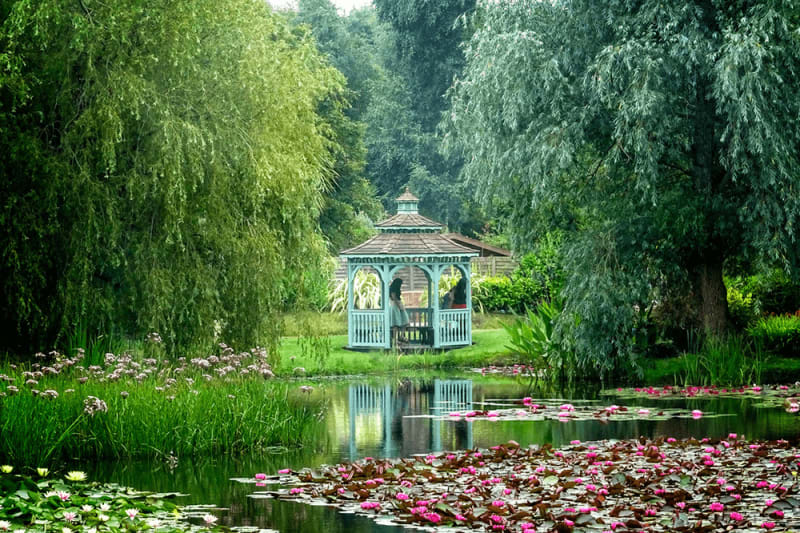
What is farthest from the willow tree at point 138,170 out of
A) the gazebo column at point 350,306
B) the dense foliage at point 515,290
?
the dense foliage at point 515,290

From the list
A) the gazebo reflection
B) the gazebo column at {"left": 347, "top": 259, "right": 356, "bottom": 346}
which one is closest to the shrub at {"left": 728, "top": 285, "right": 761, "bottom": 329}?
the gazebo reflection

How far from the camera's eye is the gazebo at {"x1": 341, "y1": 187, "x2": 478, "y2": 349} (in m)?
24.8

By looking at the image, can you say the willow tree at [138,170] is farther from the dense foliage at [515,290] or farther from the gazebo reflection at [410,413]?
the dense foliage at [515,290]

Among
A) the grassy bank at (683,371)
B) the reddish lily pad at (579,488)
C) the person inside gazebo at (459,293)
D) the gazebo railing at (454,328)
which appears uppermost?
the person inside gazebo at (459,293)

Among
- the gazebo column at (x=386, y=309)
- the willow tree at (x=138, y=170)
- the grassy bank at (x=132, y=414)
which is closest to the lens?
the grassy bank at (x=132, y=414)

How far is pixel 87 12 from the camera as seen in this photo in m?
13.4

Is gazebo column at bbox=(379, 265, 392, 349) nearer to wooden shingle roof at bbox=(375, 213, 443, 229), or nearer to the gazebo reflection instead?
wooden shingle roof at bbox=(375, 213, 443, 229)

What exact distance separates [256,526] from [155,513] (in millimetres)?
709

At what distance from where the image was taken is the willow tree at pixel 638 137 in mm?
16562

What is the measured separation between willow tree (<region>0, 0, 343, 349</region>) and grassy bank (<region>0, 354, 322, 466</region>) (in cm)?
150

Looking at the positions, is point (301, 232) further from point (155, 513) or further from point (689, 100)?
point (155, 513)

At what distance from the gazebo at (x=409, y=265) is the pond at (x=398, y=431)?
440 centimetres

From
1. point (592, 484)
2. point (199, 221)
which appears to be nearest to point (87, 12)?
point (199, 221)

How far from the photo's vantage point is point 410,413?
15477mm
